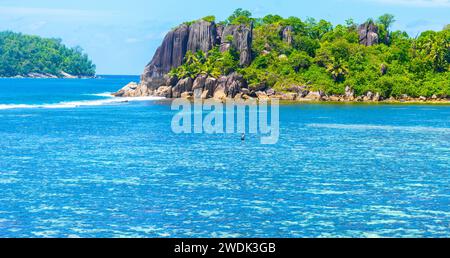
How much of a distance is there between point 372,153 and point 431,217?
A: 2402cm

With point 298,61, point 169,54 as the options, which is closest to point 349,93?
point 298,61

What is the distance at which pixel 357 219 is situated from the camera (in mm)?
32562

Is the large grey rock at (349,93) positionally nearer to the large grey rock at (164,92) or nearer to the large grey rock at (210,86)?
the large grey rock at (210,86)

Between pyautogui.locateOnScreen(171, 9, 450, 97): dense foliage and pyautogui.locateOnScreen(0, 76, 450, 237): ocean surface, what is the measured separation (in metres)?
57.1

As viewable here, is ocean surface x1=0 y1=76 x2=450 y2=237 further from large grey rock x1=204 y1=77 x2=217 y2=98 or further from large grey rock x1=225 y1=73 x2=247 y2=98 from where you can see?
large grey rock x1=204 y1=77 x2=217 y2=98

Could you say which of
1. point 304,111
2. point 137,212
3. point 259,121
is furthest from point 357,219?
point 304,111

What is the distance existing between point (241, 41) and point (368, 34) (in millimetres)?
27980

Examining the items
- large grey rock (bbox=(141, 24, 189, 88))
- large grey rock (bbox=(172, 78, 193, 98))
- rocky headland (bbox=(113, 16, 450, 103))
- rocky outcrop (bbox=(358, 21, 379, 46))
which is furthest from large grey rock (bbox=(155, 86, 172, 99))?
rocky outcrop (bbox=(358, 21, 379, 46))

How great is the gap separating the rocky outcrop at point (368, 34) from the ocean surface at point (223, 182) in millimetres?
79074

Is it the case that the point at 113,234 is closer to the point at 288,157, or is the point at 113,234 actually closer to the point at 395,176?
the point at 395,176

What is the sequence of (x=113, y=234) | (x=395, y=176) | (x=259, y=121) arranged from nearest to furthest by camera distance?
1. (x=113, y=234)
2. (x=395, y=176)
3. (x=259, y=121)

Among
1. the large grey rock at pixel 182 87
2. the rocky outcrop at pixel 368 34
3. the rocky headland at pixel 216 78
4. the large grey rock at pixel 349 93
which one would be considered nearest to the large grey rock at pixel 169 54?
the rocky headland at pixel 216 78

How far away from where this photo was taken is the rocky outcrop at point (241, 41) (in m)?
148

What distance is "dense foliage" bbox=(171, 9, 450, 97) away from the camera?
136 meters
